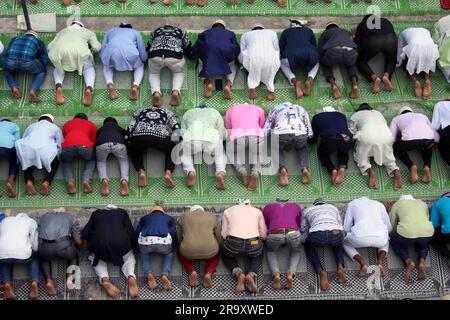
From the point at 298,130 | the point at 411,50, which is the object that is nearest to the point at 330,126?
Result: the point at 298,130

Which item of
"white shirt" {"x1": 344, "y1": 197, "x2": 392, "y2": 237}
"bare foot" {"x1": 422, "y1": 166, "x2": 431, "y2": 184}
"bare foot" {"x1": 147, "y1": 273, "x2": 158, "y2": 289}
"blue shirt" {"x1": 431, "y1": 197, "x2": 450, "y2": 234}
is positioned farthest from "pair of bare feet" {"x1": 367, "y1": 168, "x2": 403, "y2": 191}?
"bare foot" {"x1": 147, "y1": 273, "x2": 158, "y2": 289}

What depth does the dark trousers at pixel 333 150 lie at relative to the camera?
8.31m

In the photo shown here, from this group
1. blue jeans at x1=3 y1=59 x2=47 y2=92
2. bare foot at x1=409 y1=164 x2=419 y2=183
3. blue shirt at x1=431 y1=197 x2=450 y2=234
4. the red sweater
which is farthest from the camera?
blue jeans at x1=3 y1=59 x2=47 y2=92

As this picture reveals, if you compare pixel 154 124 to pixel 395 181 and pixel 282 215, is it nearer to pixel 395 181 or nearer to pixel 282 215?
pixel 282 215

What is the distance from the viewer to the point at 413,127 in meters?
8.41

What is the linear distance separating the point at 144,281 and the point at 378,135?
297cm

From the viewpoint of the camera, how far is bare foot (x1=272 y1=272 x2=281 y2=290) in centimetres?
784

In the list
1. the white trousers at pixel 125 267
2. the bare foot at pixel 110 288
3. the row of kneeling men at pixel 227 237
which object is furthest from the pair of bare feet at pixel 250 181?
the bare foot at pixel 110 288

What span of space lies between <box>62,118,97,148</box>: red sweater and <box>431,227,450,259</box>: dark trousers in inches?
149

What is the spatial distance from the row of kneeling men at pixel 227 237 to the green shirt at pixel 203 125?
0.77 metres

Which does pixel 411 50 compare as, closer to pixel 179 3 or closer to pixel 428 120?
pixel 428 120

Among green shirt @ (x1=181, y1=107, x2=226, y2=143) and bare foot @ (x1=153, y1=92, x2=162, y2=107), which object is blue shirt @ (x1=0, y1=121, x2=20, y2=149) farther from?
green shirt @ (x1=181, y1=107, x2=226, y2=143)

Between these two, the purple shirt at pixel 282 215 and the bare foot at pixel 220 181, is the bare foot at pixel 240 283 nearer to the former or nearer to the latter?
the purple shirt at pixel 282 215

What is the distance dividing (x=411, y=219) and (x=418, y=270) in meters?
0.57
